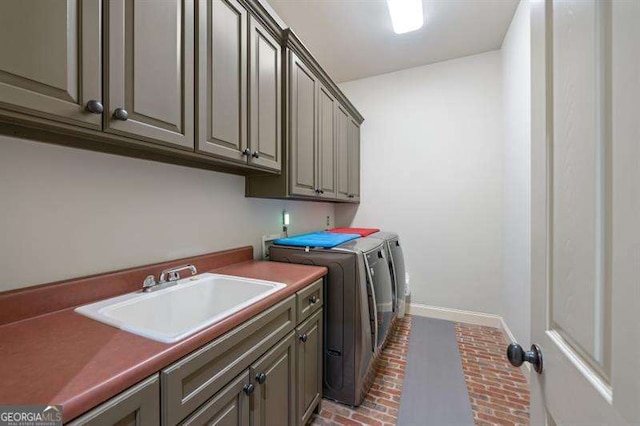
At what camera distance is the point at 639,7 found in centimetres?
36

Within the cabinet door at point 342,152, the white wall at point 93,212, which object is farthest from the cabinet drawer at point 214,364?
the cabinet door at point 342,152

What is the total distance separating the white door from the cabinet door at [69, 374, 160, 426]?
0.91m

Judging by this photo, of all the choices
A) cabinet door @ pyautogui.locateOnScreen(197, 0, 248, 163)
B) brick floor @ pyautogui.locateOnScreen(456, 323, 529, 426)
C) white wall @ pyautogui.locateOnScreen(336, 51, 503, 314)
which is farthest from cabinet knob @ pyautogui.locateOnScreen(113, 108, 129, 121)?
white wall @ pyautogui.locateOnScreen(336, 51, 503, 314)

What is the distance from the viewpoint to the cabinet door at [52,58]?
63cm

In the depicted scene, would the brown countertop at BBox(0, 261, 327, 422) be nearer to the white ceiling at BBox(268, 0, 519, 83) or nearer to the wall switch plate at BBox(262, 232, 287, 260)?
the wall switch plate at BBox(262, 232, 287, 260)

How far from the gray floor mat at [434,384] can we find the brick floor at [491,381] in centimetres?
6

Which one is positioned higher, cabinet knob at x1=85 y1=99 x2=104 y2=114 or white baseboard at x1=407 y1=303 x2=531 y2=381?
cabinet knob at x1=85 y1=99 x2=104 y2=114

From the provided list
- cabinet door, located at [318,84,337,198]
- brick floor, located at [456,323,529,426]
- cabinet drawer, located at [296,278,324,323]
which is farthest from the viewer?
cabinet door, located at [318,84,337,198]

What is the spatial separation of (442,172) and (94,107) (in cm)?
298

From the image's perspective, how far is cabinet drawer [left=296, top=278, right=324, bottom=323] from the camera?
1330 mm

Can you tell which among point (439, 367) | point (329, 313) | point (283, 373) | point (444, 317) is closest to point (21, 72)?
point (283, 373)

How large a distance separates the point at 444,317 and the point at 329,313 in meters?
1.91

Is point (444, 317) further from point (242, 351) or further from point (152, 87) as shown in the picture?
point (152, 87)

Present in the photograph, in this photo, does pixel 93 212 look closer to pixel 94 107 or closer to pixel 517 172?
pixel 94 107
